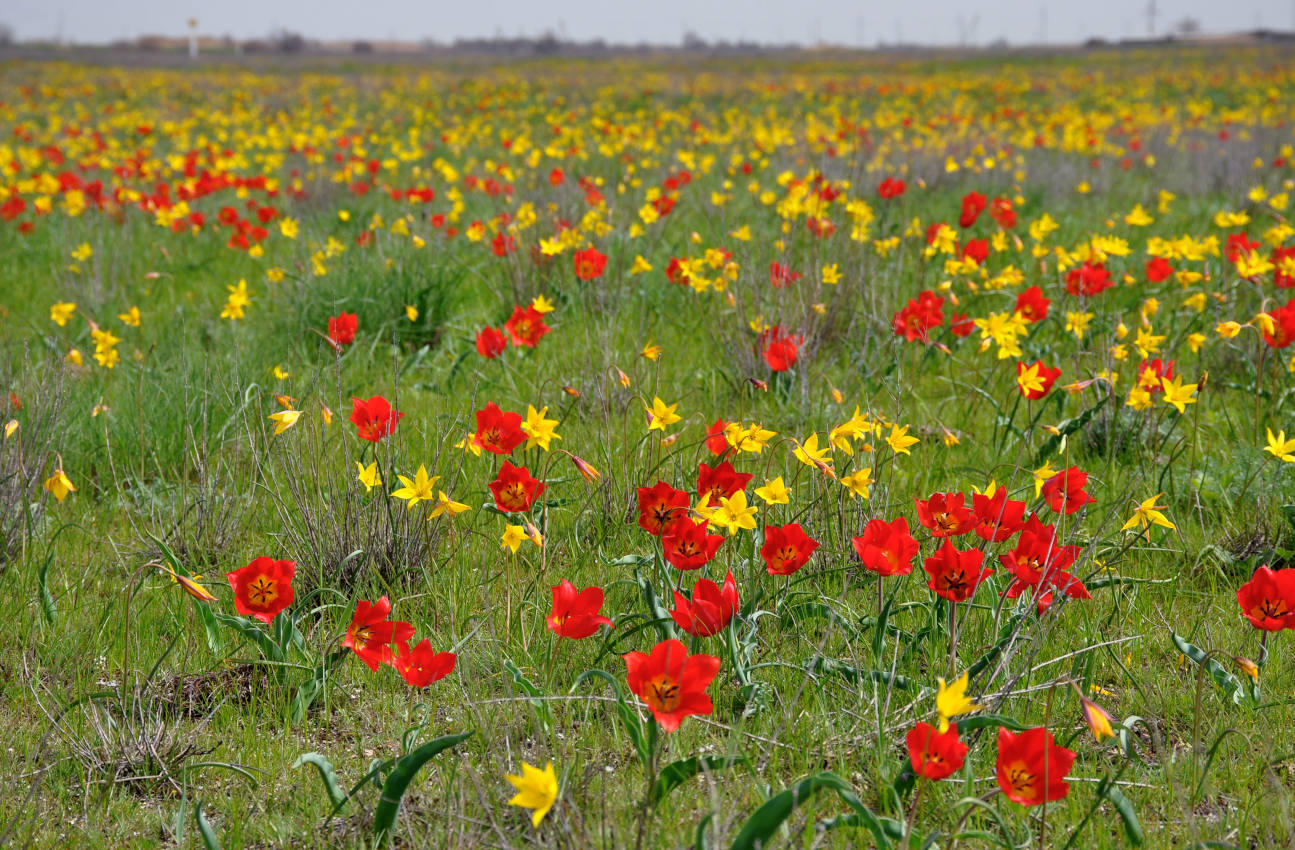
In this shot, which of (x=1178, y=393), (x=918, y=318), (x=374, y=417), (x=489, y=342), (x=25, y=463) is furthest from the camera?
(x=918, y=318)

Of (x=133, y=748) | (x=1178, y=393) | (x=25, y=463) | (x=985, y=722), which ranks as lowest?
(x=133, y=748)

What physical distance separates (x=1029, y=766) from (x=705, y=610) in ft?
1.74

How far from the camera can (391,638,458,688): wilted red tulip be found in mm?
1512

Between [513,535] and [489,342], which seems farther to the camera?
[489,342]

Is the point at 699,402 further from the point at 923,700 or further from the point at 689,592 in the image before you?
the point at 923,700

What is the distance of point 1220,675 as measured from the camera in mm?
1814

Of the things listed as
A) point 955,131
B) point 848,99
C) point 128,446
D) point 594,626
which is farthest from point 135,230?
point 848,99

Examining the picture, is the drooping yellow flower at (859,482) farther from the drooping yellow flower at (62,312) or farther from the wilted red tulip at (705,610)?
the drooping yellow flower at (62,312)

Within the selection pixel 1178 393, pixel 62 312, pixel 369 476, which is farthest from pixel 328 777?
pixel 62 312

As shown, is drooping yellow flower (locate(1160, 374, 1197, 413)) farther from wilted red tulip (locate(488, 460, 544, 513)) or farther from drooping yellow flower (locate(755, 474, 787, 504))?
wilted red tulip (locate(488, 460, 544, 513))

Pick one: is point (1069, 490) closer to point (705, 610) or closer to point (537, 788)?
point (705, 610)

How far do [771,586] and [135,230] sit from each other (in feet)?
18.7

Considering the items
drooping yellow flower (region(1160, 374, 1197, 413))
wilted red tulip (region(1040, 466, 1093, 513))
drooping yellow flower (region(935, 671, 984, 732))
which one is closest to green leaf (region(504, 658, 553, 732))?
drooping yellow flower (region(935, 671, 984, 732))

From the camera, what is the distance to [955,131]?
11.1 meters
